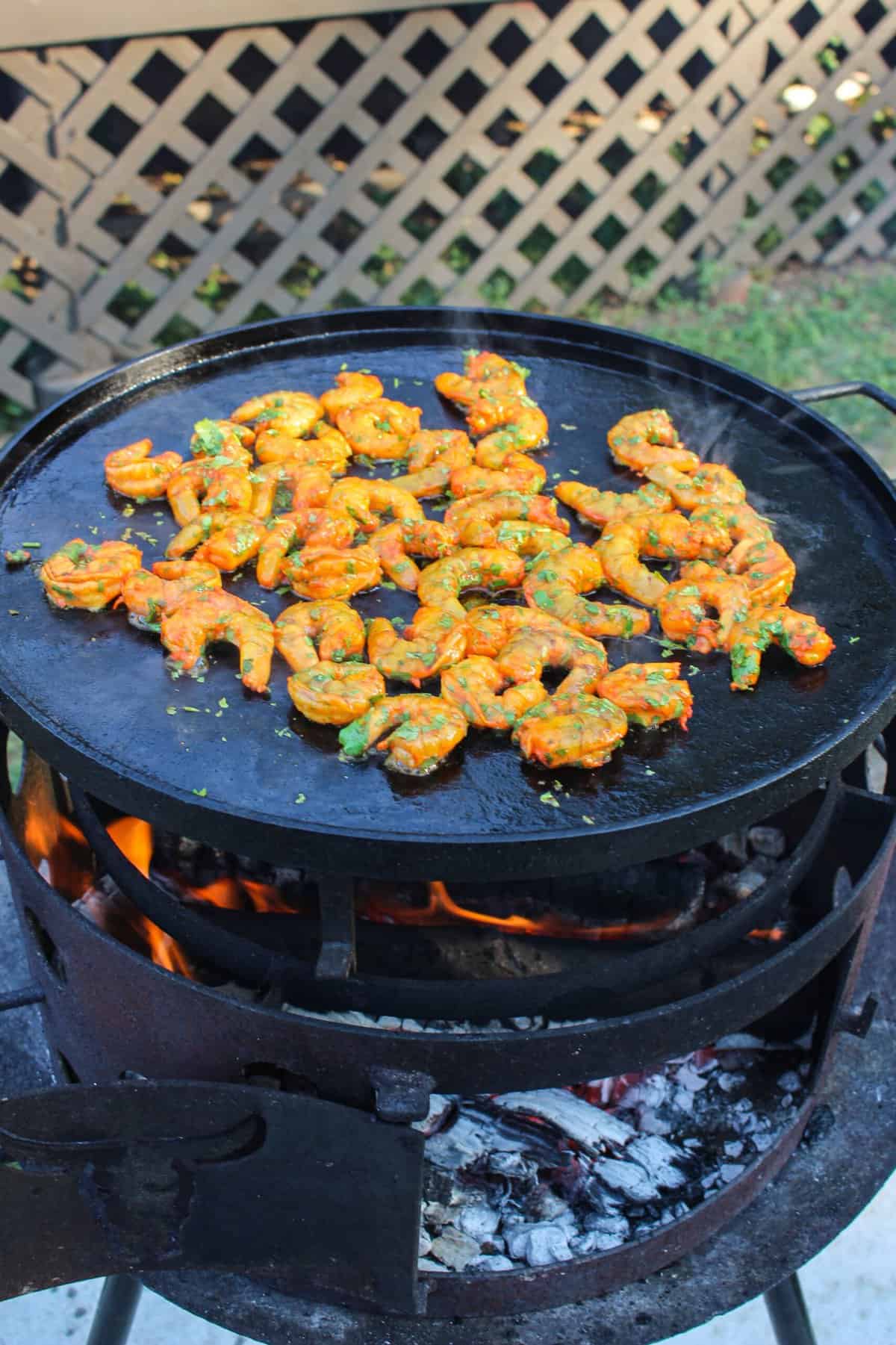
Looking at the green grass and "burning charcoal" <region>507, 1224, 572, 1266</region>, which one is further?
the green grass

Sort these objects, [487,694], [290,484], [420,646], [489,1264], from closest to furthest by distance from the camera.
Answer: [487,694], [420,646], [489,1264], [290,484]

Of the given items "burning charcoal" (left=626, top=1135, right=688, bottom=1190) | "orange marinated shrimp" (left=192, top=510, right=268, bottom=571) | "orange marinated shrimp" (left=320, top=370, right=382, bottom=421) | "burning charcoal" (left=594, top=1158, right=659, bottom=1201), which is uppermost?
"orange marinated shrimp" (left=320, top=370, right=382, bottom=421)

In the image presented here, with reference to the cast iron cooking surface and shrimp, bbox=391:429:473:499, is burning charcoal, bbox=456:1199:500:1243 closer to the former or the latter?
the cast iron cooking surface

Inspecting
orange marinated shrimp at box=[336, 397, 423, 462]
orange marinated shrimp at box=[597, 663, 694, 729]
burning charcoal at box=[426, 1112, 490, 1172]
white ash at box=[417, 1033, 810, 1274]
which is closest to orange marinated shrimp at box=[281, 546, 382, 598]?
orange marinated shrimp at box=[336, 397, 423, 462]

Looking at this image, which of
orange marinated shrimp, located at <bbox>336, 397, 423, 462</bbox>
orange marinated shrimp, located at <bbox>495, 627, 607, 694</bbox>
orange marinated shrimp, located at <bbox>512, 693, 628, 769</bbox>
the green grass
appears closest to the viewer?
orange marinated shrimp, located at <bbox>512, 693, 628, 769</bbox>

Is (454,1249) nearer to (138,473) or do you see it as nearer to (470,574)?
(470,574)

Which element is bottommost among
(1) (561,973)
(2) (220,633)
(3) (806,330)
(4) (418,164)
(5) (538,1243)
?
(5) (538,1243)

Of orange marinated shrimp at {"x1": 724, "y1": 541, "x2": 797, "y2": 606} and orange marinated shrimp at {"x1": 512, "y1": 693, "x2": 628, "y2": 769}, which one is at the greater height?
orange marinated shrimp at {"x1": 724, "y1": 541, "x2": 797, "y2": 606}

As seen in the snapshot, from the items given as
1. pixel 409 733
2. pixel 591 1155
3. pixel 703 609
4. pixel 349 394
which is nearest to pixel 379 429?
pixel 349 394
